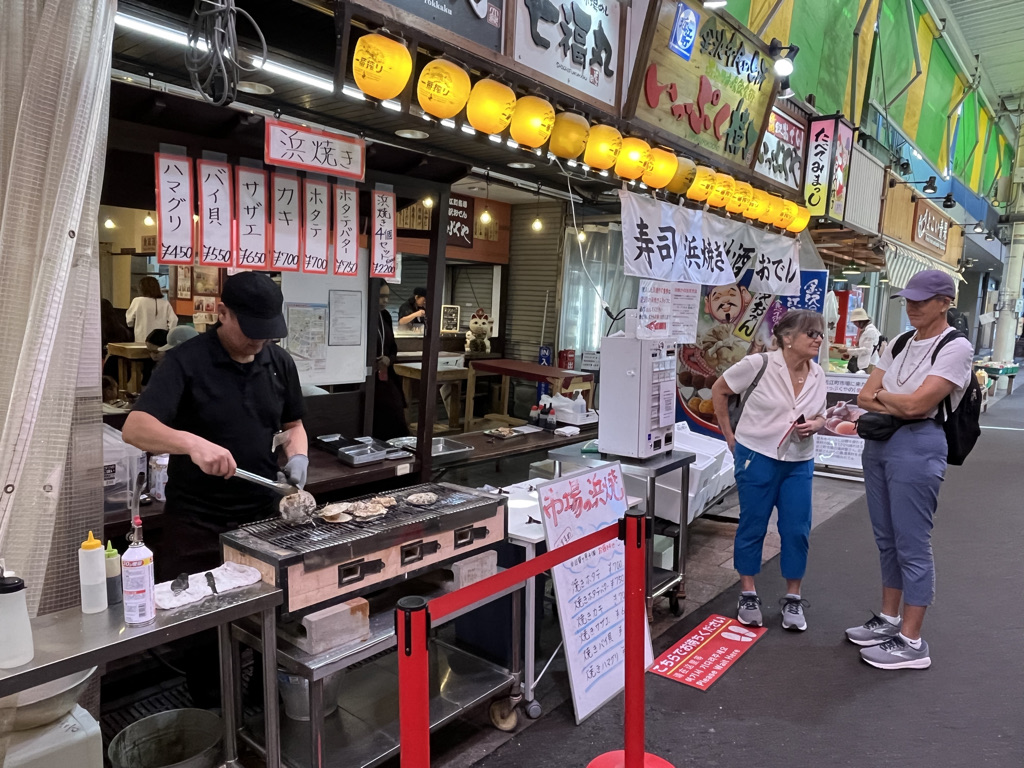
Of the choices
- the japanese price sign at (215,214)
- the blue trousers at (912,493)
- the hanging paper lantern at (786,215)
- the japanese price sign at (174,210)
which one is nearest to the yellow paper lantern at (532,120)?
the japanese price sign at (215,214)

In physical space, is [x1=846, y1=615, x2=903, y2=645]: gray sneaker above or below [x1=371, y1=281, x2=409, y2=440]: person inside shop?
below

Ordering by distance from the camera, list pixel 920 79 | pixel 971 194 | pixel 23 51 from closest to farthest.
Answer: pixel 23 51, pixel 920 79, pixel 971 194

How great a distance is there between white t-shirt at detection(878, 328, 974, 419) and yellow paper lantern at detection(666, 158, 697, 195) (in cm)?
317

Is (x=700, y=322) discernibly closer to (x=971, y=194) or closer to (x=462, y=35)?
(x=462, y=35)

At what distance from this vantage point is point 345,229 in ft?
12.7

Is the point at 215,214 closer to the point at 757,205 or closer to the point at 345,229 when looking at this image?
the point at 345,229

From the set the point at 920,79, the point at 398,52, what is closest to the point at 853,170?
the point at 920,79

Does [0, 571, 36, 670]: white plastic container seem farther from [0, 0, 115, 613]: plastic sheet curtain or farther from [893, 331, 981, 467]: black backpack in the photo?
[893, 331, 981, 467]: black backpack

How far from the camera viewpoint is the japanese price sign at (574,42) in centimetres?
491

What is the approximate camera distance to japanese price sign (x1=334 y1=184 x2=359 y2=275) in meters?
3.84

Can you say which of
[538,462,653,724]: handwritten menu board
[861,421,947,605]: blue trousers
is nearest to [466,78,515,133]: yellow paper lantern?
[538,462,653,724]: handwritten menu board

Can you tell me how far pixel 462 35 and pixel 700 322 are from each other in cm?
536

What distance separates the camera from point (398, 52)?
3971 mm

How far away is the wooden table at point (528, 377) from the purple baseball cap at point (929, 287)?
201 inches
